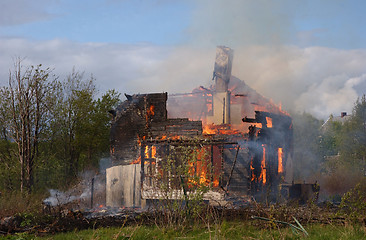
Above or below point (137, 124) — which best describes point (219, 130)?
below

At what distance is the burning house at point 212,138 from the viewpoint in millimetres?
19859

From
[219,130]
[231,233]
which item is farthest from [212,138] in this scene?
[231,233]

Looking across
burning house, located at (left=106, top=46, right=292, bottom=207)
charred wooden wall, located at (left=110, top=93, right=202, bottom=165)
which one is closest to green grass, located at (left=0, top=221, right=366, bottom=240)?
burning house, located at (left=106, top=46, right=292, bottom=207)

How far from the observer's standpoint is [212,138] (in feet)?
70.0

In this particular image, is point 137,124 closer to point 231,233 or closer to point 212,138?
point 212,138

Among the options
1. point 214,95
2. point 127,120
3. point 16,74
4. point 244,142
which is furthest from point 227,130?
point 16,74

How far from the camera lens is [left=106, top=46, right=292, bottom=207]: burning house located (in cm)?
Answer: 1986

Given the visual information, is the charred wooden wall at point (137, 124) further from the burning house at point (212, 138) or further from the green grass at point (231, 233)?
the green grass at point (231, 233)

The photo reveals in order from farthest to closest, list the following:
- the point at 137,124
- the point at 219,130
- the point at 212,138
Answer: the point at 137,124 < the point at 219,130 < the point at 212,138

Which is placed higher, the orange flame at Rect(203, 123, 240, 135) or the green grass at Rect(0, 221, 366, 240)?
the orange flame at Rect(203, 123, 240, 135)

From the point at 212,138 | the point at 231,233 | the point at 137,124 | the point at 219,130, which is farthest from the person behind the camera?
the point at 137,124

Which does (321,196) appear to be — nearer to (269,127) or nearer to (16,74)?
(269,127)

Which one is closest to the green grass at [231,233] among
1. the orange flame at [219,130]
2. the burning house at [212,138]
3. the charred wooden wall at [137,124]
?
the burning house at [212,138]

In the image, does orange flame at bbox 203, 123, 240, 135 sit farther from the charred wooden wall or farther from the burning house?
the charred wooden wall
